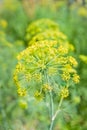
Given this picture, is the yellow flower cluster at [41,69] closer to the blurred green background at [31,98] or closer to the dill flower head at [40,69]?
the dill flower head at [40,69]

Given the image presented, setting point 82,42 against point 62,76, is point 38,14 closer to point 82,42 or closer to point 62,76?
point 82,42

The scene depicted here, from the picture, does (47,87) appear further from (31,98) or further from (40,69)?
(31,98)

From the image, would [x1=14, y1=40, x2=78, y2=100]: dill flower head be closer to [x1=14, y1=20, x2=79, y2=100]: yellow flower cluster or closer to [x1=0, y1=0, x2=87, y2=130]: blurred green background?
[x1=14, y1=20, x2=79, y2=100]: yellow flower cluster

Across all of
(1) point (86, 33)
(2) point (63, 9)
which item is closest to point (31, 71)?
(1) point (86, 33)

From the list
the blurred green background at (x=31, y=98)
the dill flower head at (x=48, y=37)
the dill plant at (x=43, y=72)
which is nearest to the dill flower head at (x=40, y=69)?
the dill plant at (x=43, y=72)

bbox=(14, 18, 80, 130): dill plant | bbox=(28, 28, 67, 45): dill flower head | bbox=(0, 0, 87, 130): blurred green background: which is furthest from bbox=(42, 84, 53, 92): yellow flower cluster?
bbox=(28, 28, 67, 45): dill flower head

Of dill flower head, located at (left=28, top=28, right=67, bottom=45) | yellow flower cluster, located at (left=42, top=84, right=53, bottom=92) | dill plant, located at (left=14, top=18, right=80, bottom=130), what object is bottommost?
yellow flower cluster, located at (left=42, top=84, right=53, bottom=92)
